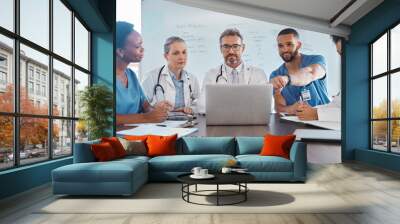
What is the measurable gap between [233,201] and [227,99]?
4.29m

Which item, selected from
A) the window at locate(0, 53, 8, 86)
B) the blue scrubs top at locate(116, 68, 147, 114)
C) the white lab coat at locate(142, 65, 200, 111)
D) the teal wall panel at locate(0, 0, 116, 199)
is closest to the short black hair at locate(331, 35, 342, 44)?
the white lab coat at locate(142, 65, 200, 111)

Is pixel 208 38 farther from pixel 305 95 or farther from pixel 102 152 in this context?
pixel 102 152

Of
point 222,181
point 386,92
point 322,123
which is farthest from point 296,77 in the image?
point 222,181

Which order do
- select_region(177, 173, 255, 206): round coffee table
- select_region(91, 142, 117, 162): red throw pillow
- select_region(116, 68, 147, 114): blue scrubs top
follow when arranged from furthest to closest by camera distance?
select_region(116, 68, 147, 114): blue scrubs top
select_region(91, 142, 117, 162): red throw pillow
select_region(177, 173, 255, 206): round coffee table

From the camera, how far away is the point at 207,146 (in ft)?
22.1

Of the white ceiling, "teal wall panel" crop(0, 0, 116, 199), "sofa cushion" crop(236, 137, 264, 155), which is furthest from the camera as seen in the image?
the white ceiling

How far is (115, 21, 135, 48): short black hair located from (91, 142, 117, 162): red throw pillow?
3.95 metres

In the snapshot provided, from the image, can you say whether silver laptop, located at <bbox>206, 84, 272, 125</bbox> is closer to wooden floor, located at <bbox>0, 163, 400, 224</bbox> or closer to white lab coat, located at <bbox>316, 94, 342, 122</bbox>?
white lab coat, located at <bbox>316, 94, 342, 122</bbox>

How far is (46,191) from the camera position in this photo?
17.4 ft

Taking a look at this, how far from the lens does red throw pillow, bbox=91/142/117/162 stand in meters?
5.57

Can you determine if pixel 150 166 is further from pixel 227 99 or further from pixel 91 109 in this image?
pixel 227 99

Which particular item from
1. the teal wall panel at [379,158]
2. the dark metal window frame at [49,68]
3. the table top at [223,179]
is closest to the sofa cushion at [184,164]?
the table top at [223,179]

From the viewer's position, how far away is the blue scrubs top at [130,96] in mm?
9055

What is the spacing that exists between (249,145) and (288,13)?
3.67 m
